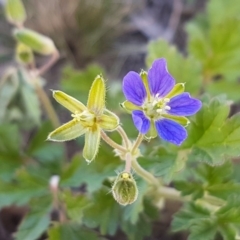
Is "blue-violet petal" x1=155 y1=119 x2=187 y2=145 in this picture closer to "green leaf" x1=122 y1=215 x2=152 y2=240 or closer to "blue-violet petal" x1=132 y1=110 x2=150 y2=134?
"blue-violet petal" x1=132 y1=110 x2=150 y2=134

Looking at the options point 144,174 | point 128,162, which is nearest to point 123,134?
point 128,162

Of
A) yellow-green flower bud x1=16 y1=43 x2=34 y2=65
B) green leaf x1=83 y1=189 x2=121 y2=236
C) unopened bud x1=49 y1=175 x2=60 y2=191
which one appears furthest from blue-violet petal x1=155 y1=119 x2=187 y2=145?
yellow-green flower bud x1=16 y1=43 x2=34 y2=65

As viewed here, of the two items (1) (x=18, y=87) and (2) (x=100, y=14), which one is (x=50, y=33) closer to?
(2) (x=100, y=14)

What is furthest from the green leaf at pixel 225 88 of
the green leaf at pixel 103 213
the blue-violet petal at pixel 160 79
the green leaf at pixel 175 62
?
the blue-violet petal at pixel 160 79

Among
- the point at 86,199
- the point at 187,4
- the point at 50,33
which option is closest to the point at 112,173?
the point at 86,199

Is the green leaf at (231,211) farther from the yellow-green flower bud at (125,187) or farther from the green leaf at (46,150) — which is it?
the green leaf at (46,150)

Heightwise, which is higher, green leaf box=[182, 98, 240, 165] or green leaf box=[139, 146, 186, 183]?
green leaf box=[182, 98, 240, 165]
